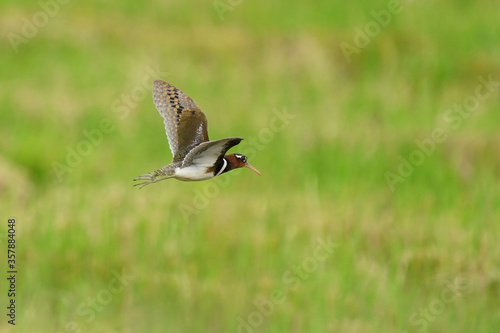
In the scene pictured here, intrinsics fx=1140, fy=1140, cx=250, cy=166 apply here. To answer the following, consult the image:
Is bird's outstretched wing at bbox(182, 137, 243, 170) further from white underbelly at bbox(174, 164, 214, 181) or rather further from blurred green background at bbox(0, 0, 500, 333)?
blurred green background at bbox(0, 0, 500, 333)

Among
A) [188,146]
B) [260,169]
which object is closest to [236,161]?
[188,146]

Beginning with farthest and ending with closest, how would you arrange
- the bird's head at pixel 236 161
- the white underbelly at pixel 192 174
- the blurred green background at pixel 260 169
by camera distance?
1. the blurred green background at pixel 260 169
2. the bird's head at pixel 236 161
3. the white underbelly at pixel 192 174

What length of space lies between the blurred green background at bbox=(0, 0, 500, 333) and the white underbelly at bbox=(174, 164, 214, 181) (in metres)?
3.81

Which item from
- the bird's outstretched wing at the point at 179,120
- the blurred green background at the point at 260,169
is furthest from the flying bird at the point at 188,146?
the blurred green background at the point at 260,169

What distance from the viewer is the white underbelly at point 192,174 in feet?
9.51

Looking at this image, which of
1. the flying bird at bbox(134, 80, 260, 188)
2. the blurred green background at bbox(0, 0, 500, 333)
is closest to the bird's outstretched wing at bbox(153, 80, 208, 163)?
the flying bird at bbox(134, 80, 260, 188)

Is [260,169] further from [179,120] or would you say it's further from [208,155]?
[208,155]

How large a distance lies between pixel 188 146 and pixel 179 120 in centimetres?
13

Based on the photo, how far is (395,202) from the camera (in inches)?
357

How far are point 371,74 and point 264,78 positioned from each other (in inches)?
48.7

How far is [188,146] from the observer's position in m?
3.07

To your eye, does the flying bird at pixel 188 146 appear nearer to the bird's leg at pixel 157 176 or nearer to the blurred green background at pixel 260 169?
the bird's leg at pixel 157 176

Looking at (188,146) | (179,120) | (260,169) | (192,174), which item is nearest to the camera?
(192,174)

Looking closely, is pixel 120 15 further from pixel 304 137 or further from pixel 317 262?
pixel 317 262
